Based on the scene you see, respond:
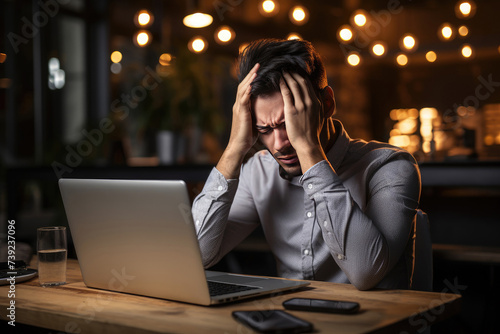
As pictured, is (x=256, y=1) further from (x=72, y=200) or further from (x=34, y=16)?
(x=72, y=200)

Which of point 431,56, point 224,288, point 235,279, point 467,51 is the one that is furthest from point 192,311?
point 431,56

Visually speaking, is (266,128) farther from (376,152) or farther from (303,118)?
(376,152)

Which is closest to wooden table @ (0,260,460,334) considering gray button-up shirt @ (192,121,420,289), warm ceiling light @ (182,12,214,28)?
gray button-up shirt @ (192,121,420,289)

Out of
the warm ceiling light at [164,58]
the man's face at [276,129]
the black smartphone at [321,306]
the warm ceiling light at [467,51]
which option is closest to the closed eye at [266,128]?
the man's face at [276,129]

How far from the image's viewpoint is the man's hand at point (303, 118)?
1394 mm

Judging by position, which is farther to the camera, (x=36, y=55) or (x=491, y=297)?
(x=36, y=55)

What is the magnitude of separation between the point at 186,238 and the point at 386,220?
1.78 feet

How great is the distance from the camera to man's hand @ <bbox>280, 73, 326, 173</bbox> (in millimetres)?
1394

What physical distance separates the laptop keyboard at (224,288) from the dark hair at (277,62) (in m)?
0.54

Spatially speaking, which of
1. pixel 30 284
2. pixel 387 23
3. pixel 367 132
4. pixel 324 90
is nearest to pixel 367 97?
pixel 367 132

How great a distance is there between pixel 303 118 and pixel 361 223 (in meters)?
0.31

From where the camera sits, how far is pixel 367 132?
7035mm
